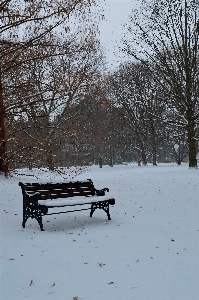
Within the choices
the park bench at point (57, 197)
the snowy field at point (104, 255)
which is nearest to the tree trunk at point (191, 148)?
the snowy field at point (104, 255)

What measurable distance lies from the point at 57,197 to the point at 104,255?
3.10 meters

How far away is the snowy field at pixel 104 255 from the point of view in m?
3.97

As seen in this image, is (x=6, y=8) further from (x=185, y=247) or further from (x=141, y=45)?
(x=141, y=45)

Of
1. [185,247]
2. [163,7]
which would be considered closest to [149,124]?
[163,7]

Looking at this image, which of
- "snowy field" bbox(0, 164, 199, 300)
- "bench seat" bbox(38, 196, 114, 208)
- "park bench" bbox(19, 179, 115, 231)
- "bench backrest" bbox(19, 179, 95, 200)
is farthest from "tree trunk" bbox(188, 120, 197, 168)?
"bench seat" bbox(38, 196, 114, 208)

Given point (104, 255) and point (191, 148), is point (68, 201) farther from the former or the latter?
point (191, 148)

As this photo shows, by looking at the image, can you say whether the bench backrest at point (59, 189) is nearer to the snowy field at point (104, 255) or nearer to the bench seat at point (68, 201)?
the bench seat at point (68, 201)

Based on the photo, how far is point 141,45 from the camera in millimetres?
21547

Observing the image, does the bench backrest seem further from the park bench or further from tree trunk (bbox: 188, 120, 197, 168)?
tree trunk (bbox: 188, 120, 197, 168)

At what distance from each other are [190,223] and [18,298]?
4.67 m

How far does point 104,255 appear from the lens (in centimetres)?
528

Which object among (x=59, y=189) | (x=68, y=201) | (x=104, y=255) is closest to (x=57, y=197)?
(x=59, y=189)

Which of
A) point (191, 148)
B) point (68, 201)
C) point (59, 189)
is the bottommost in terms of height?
point (68, 201)

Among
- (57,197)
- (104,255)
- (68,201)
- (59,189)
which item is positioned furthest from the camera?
(59,189)
